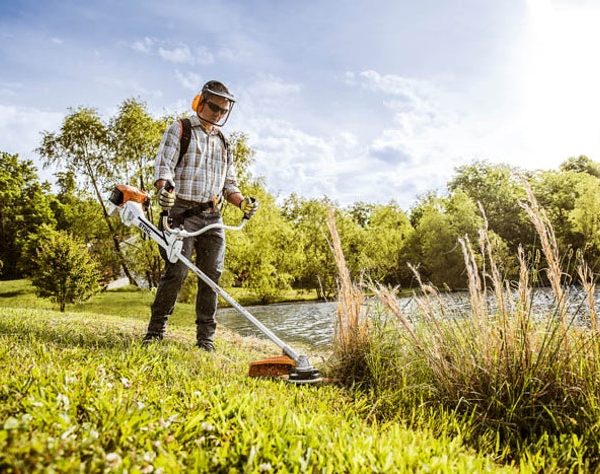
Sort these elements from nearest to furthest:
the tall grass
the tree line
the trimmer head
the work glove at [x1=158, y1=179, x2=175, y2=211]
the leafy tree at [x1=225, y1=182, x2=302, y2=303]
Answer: the tall grass → the trimmer head → the work glove at [x1=158, y1=179, x2=175, y2=211] → the tree line → the leafy tree at [x1=225, y1=182, x2=302, y2=303]

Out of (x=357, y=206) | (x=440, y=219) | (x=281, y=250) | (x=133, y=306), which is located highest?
(x=357, y=206)

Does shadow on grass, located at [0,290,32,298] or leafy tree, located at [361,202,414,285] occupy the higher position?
leafy tree, located at [361,202,414,285]

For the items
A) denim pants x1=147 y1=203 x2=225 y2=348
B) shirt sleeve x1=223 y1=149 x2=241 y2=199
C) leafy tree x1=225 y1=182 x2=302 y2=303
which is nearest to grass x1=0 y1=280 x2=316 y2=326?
leafy tree x1=225 y1=182 x2=302 y2=303

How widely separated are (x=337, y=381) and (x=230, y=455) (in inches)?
79.5

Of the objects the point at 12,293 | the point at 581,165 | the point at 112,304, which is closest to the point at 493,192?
the point at 581,165

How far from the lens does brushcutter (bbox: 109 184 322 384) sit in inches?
150

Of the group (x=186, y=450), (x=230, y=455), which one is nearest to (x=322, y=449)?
(x=230, y=455)

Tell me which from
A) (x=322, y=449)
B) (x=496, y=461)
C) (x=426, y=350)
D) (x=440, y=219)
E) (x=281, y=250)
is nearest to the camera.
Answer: (x=322, y=449)

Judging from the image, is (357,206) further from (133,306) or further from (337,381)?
(337,381)

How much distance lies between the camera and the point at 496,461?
2703mm

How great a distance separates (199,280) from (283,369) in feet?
4.69

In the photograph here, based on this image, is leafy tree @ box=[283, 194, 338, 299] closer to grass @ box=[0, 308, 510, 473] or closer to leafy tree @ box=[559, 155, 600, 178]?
grass @ box=[0, 308, 510, 473]

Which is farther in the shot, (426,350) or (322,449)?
(426,350)

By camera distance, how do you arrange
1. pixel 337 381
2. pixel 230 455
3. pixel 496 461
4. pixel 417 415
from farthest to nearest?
pixel 337 381
pixel 417 415
pixel 496 461
pixel 230 455
